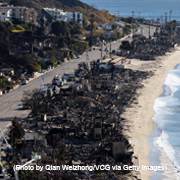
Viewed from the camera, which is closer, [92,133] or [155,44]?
[92,133]

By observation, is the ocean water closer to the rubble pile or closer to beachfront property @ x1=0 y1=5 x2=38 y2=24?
the rubble pile

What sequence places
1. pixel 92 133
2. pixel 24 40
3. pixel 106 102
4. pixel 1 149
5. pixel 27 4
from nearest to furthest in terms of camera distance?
pixel 1 149 < pixel 92 133 < pixel 106 102 < pixel 24 40 < pixel 27 4

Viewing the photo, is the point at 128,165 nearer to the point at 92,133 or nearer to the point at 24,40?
the point at 92,133

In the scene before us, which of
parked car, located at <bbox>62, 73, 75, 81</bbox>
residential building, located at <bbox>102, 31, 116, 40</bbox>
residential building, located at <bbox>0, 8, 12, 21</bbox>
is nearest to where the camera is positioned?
parked car, located at <bbox>62, 73, 75, 81</bbox>

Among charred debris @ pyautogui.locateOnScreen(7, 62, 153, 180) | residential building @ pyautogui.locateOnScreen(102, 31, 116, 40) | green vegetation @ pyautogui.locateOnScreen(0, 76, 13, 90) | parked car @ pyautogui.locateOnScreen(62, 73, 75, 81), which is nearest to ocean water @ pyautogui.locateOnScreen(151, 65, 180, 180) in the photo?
charred debris @ pyautogui.locateOnScreen(7, 62, 153, 180)

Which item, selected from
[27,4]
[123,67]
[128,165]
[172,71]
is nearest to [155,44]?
[172,71]

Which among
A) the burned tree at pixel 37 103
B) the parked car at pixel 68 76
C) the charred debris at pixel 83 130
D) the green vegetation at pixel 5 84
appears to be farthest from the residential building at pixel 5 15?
the burned tree at pixel 37 103

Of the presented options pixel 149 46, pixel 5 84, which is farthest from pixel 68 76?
pixel 149 46
